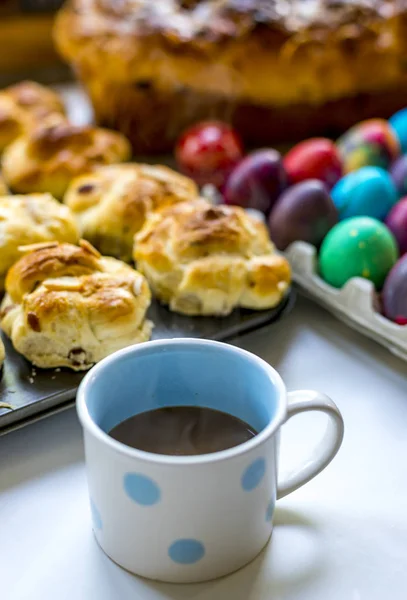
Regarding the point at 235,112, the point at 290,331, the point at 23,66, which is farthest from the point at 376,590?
the point at 23,66

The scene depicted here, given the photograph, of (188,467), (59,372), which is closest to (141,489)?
(188,467)

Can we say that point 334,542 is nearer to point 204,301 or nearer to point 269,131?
point 204,301

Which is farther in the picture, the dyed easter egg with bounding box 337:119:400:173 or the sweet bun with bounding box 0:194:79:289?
the dyed easter egg with bounding box 337:119:400:173

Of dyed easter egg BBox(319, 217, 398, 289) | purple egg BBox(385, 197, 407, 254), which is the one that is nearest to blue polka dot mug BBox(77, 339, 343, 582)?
dyed easter egg BBox(319, 217, 398, 289)

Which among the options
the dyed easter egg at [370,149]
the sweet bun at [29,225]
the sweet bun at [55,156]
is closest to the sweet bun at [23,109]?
the sweet bun at [55,156]

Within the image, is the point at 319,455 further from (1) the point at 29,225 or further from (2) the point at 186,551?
(1) the point at 29,225

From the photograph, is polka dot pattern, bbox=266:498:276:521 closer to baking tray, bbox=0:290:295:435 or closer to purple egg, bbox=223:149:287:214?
baking tray, bbox=0:290:295:435

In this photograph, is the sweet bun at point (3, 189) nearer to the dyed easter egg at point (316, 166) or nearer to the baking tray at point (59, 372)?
the baking tray at point (59, 372)
